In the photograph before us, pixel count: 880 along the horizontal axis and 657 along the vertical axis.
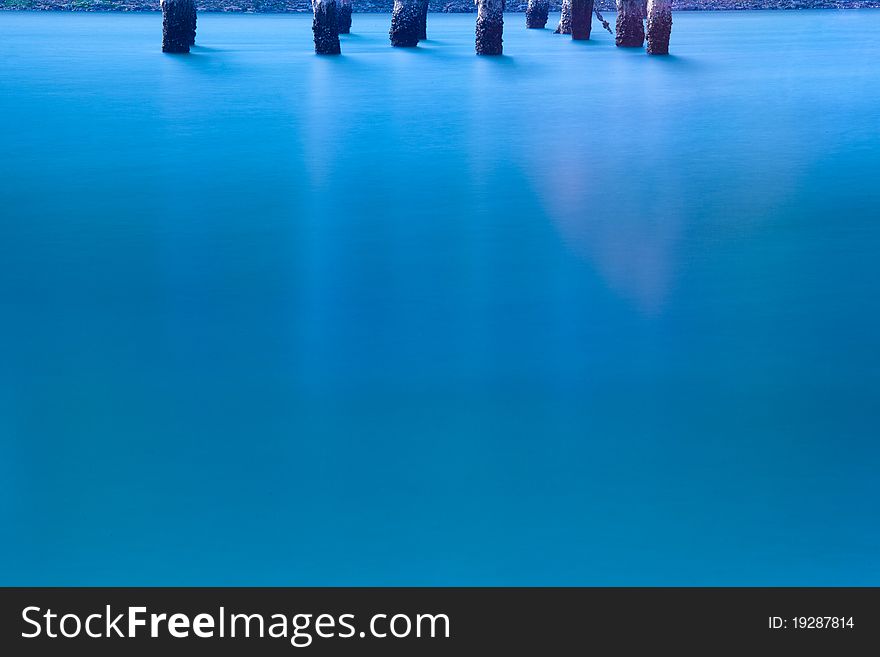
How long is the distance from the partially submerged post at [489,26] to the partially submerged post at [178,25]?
484cm

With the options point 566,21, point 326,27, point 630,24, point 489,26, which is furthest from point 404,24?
point 566,21

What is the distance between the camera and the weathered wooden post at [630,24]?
20234mm

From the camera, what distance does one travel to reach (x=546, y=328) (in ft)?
16.1

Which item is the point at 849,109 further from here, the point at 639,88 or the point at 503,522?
the point at 503,522

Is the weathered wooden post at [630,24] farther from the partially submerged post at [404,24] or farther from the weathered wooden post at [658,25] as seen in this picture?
the partially submerged post at [404,24]

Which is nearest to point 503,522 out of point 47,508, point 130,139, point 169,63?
point 47,508

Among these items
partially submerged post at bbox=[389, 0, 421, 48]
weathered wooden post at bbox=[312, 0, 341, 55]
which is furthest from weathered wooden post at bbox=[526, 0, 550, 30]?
weathered wooden post at bbox=[312, 0, 341, 55]

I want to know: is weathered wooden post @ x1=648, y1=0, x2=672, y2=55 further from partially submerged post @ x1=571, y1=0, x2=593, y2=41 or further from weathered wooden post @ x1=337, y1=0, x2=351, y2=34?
weathered wooden post @ x1=337, y1=0, x2=351, y2=34

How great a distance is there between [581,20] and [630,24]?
3151mm

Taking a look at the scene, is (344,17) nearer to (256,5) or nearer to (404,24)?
(404,24)

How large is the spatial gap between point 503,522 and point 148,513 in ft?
3.55

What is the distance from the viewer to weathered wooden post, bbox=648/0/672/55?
709 inches

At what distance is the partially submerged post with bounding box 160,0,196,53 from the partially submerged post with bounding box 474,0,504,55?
484 cm

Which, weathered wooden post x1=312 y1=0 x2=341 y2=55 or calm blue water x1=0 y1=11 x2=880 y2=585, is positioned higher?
weathered wooden post x1=312 y1=0 x2=341 y2=55
